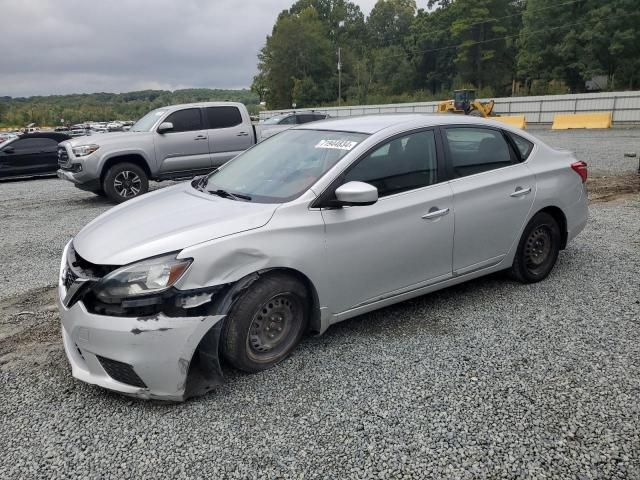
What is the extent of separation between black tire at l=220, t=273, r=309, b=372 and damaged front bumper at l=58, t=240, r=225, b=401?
0.14 metres

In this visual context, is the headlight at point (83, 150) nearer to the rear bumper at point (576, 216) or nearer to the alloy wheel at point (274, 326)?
the alloy wheel at point (274, 326)

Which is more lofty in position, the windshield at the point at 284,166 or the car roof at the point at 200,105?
the car roof at the point at 200,105

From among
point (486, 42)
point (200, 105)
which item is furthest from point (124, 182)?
point (486, 42)

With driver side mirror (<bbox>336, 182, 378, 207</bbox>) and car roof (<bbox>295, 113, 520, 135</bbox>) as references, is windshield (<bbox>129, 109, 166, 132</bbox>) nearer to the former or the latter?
car roof (<bbox>295, 113, 520, 135</bbox>)

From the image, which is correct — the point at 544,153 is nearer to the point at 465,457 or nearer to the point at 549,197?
the point at 549,197

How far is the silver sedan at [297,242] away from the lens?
2.81 m

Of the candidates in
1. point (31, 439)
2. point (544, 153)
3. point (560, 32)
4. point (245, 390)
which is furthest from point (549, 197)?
point (560, 32)

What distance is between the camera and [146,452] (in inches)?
101

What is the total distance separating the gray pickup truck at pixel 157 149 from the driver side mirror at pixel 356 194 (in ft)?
24.3

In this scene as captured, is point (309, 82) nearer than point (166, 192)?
No

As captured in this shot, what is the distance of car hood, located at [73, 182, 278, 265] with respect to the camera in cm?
291

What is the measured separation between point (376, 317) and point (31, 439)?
96.6 inches

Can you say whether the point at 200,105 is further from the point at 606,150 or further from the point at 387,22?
the point at 387,22


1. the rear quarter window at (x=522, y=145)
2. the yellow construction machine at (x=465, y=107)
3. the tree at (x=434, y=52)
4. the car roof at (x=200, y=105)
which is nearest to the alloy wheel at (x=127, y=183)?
the car roof at (x=200, y=105)
